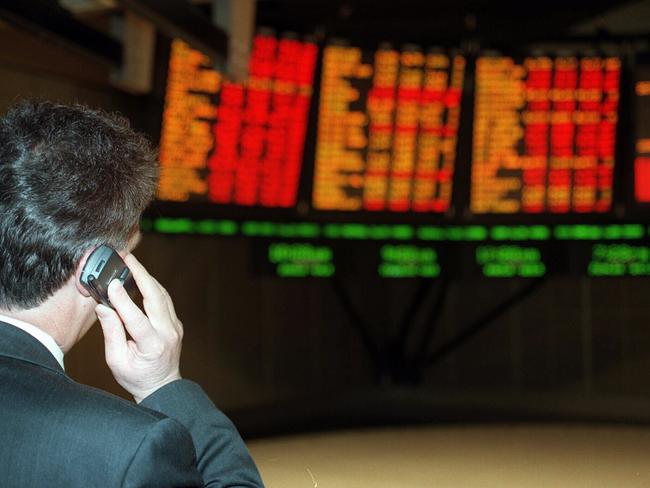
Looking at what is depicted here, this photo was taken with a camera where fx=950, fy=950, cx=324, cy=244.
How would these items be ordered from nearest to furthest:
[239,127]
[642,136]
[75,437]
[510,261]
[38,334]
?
[75,437] < [38,334] < [239,127] < [642,136] < [510,261]

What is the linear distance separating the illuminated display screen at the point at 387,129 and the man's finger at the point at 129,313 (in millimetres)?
3969

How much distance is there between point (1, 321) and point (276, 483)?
2.74 metres

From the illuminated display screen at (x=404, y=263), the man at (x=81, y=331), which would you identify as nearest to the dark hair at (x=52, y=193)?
the man at (x=81, y=331)

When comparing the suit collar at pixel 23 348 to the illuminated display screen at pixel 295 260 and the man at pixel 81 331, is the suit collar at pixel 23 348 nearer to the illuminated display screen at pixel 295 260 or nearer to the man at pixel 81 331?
the man at pixel 81 331

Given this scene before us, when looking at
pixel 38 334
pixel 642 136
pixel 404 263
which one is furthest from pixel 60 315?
pixel 642 136

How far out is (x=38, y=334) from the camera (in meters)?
0.84

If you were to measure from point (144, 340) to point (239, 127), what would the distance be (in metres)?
3.78

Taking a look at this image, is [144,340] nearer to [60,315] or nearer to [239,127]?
[60,315]

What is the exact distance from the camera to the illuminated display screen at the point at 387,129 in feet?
16.1

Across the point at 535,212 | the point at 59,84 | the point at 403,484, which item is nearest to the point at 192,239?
the point at 59,84

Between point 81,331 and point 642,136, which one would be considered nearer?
point 81,331

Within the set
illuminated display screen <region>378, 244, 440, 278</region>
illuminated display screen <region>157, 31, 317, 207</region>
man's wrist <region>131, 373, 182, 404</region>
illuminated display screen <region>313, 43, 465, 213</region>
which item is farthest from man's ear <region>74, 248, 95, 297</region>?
illuminated display screen <region>378, 244, 440, 278</region>

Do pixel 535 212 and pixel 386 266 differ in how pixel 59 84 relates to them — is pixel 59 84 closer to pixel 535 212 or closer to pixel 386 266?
pixel 386 266

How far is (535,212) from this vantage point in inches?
196
